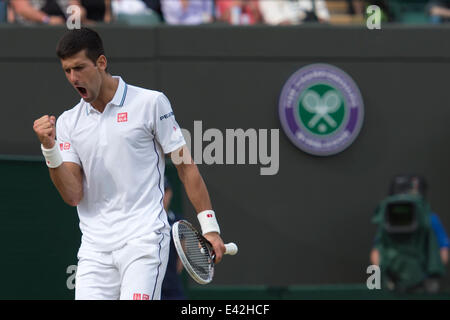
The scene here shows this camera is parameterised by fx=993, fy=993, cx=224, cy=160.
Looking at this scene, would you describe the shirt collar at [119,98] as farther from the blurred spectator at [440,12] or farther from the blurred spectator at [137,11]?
the blurred spectator at [440,12]

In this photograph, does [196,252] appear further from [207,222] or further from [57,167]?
[57,167]

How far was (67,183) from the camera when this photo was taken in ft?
16.7

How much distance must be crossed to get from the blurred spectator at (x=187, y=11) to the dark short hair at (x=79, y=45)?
16.3ft

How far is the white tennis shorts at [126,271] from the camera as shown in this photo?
16.4ft

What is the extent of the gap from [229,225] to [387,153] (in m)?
1.75

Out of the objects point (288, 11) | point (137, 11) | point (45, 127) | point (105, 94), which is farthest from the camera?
point (288, 11)

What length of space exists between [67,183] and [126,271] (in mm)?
543

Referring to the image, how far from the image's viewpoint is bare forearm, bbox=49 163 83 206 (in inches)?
199

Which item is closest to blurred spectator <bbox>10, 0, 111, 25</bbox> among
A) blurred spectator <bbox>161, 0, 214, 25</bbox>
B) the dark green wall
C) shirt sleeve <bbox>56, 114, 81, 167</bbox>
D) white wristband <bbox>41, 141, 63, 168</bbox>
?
the dark green wall

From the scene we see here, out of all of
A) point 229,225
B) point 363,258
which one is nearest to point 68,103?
point 229,225

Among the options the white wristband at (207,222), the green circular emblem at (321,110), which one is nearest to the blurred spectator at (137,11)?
the green circular emblem at (321,110)

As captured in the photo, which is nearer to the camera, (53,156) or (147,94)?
(53,156)

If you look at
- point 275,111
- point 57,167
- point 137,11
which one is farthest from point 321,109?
point 57,167

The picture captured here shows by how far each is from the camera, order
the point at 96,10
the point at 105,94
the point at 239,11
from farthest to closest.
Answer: the point at 239,11 → the point at 96,10 → the point at 105,94
